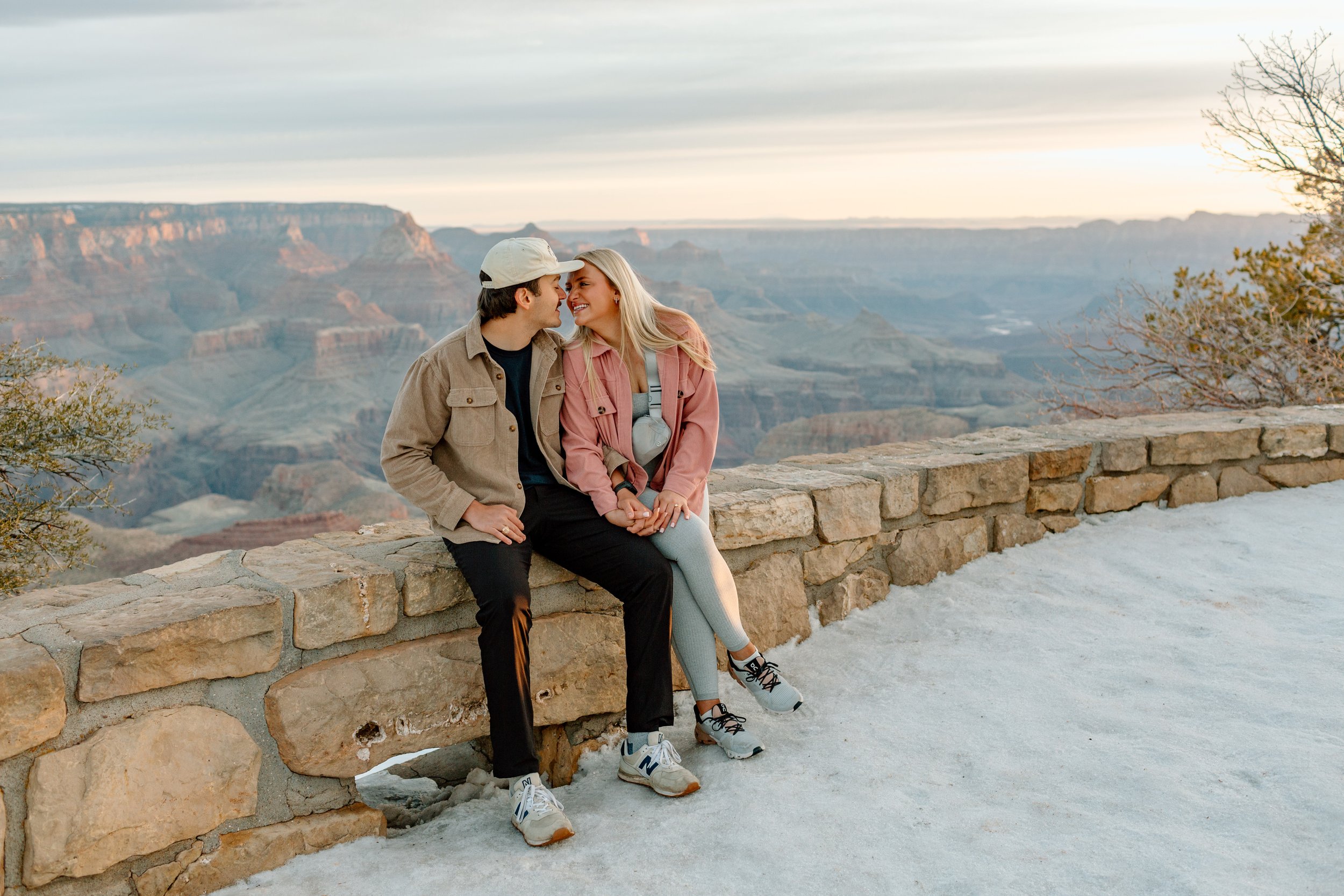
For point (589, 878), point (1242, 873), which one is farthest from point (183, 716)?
point (1242, 873)

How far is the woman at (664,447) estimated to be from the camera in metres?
2.71

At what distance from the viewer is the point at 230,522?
6719 cm

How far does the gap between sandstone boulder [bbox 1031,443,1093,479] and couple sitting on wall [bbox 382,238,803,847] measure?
1751 millimetres

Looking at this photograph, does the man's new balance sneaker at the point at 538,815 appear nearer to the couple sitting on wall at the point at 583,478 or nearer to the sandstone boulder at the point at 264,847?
the couple sitting on wall at the point at 583,478

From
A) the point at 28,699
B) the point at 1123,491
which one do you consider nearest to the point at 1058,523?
the point at 1123,491

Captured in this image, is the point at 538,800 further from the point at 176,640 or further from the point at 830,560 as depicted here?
the point at 830,560

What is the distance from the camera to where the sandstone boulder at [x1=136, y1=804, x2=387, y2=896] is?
219 centimetres

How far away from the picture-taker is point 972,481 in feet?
12.5

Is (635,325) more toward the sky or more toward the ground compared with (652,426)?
more toward the sky

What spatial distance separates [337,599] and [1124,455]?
10.9 ft

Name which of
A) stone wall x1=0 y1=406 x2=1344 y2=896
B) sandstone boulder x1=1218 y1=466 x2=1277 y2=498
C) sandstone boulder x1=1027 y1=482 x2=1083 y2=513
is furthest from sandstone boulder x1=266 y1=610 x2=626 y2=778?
sandstone boulder x1=1218 y1=466 x2=1277 y2=498

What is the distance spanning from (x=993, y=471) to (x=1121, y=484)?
753mm

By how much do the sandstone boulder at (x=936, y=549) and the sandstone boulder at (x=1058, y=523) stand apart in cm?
32

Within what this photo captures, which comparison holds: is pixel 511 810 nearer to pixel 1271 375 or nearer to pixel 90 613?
pixel 90 613
